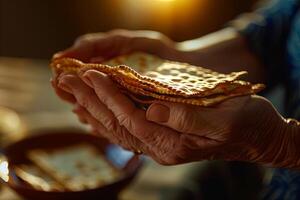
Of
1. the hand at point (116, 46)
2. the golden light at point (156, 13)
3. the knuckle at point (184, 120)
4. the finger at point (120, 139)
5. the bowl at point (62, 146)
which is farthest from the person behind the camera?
the golden light at point (156, 13)

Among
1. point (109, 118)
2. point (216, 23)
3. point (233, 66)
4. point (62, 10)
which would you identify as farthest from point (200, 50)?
point (62, 10)

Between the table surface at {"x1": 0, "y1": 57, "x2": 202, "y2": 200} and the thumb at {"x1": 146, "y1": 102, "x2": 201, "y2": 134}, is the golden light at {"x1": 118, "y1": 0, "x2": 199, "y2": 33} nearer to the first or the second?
the table surface at {"x1": 0, "y1": 57, "x2": 202, "y2": 200}

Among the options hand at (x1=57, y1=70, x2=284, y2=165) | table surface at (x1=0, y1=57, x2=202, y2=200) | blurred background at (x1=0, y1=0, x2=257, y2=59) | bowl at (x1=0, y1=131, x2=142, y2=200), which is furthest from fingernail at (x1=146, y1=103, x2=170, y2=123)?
blurred background at (x1=0, y1=0, x2=257, y2=59)

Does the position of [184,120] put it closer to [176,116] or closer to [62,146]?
[176,116]

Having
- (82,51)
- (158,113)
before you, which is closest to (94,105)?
(158,113)

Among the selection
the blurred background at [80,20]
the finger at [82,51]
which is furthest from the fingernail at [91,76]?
the blurred background at [80,20]

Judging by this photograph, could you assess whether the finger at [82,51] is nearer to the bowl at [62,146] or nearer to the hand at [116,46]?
the hand at [116,46]
